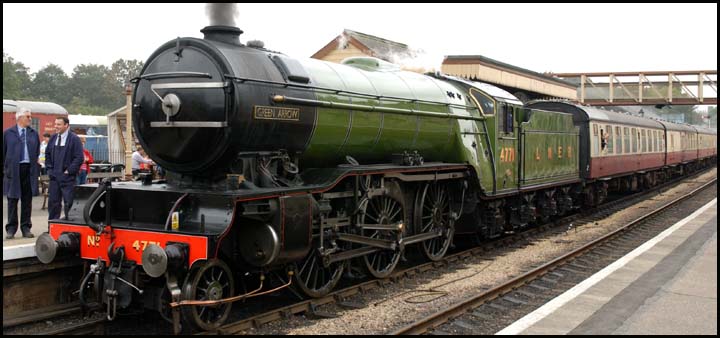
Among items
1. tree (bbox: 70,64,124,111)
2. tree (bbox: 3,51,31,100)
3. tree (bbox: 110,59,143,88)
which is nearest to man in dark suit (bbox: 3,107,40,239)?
tree (bbox: 3,51,31,100)

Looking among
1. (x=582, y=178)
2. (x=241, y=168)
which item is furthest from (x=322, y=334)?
(x=582, y=178)

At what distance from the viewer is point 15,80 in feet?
173

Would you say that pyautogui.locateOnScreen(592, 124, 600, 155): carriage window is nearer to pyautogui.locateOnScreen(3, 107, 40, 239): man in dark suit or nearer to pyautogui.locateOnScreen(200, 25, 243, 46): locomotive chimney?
pyautogui.locateOnScreen(200, 25, 243, 46): locomotive chimney

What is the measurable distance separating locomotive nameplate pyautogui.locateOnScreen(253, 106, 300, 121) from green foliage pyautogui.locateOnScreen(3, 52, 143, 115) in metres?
59.1

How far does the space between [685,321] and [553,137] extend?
8207mm

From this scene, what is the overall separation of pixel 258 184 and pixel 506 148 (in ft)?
21.0

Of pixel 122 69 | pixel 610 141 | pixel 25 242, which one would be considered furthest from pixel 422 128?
pixel 122 69

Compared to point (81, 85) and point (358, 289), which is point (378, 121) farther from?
point (81, 85)

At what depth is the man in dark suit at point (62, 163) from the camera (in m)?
8.45

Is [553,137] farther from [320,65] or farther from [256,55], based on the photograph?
[256,55]

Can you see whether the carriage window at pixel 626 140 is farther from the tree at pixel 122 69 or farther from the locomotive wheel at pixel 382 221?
the tree at pixel 122 69

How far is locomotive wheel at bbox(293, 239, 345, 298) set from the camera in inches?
281

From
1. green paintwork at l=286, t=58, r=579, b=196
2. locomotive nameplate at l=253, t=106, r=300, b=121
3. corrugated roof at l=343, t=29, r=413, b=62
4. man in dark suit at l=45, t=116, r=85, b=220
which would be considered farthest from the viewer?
corrugated roof at l=343, t=29, r=413, b=62

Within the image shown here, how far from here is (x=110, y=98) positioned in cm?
7075
